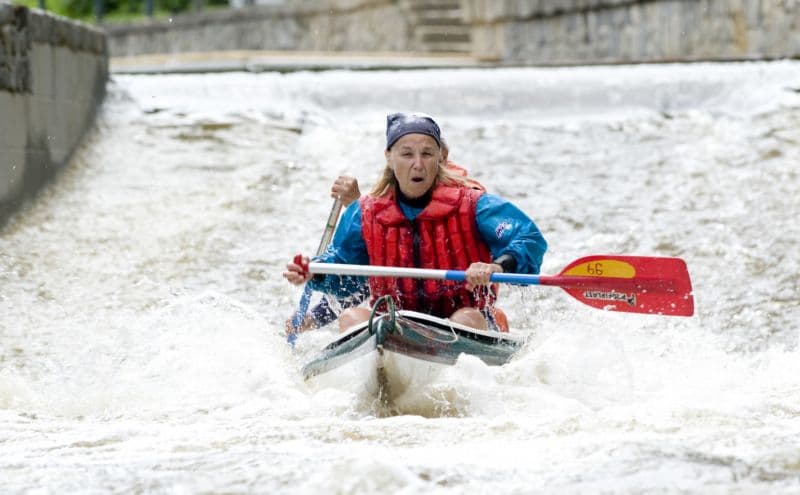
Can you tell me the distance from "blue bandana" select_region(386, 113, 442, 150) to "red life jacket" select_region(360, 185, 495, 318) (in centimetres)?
23

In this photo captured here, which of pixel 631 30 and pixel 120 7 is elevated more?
pixel 120 7

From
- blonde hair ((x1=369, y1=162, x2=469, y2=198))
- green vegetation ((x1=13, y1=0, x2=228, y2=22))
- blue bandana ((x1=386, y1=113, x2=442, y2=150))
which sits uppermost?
green vegetation ((x1=13, y1=0, x2=228, y2=22))

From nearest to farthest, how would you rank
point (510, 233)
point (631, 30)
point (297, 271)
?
point (297, 271), point (510, 233), point (631, 30)

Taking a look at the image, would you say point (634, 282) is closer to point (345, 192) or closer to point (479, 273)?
point (479, 273)

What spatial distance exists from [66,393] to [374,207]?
156cm

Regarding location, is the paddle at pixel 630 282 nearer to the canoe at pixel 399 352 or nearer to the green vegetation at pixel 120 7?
the canoe at pixel 399 352

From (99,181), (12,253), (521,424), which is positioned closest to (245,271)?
(12,253)

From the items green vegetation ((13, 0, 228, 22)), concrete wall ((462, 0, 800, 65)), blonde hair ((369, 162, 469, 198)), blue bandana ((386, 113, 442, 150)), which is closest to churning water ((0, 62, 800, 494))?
blonde hair ((369, 162, 469, 198))

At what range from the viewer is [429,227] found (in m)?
5.18

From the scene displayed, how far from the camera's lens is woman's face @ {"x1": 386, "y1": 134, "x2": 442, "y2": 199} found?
5.18 metres

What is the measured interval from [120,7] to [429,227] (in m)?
29.0

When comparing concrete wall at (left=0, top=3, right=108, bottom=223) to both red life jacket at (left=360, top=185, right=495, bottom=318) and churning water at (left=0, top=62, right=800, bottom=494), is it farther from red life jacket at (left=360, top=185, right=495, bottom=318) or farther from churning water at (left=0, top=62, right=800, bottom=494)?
red life jacket at (left=360, top=185, right=495, bottom=318)

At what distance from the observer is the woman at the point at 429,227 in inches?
202

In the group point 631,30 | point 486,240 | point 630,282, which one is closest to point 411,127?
point 486,240
